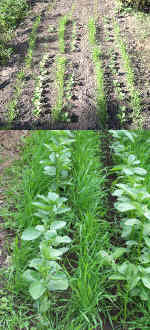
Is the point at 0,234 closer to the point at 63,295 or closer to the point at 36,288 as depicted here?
the point at 63,295

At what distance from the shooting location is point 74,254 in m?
2.00

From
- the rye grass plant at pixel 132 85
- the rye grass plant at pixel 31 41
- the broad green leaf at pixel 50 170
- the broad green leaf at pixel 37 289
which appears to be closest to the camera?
the broad green leaf at pixel 37 289

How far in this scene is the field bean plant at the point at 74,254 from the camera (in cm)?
157

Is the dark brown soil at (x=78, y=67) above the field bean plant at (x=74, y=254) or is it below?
above

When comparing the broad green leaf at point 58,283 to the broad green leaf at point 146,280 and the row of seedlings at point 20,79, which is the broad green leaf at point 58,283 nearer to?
the broad green leaf at point 146,280

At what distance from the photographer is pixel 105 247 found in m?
2.00

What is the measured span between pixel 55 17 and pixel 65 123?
5.26ft

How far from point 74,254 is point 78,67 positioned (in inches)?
63.4

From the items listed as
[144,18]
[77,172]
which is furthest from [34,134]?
[144,18]

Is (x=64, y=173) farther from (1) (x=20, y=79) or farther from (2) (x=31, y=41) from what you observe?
(2) (x=31, y=41)

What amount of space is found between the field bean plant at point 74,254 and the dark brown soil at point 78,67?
0.26 meters

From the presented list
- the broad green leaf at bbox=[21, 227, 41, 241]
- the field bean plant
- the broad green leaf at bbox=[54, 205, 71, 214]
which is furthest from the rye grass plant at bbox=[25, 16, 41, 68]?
the broad green leaf at bbox=[21, 227, 41, 241]

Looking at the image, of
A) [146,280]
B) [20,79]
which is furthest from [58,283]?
[20,79]

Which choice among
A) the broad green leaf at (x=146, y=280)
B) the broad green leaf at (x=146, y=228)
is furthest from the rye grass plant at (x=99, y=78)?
the broad green leaf at (x=146, y=280)
